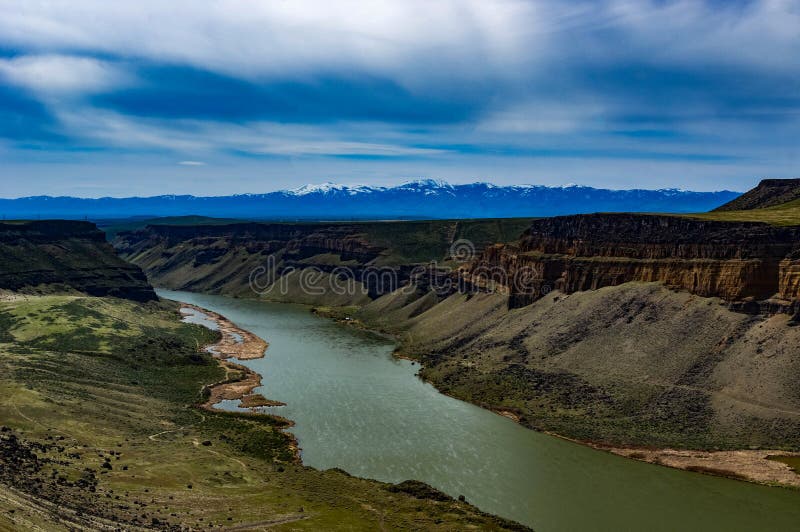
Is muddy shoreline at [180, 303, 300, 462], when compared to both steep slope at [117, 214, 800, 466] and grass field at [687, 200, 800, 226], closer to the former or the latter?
steep slope at [117, 214, 800, 466]

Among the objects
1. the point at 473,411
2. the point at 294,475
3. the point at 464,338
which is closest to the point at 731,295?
the point at 473,411

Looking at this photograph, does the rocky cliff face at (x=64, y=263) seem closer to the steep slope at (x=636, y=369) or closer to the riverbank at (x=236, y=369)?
the riverbank at (x=236, y=369)

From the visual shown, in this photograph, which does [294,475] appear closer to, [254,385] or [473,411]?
[473,411]

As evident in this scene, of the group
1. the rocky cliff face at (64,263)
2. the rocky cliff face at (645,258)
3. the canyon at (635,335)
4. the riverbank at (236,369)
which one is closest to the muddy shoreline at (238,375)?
the riverbank at (236,369)

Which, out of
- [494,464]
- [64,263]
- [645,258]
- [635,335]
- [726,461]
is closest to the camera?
[726,461]

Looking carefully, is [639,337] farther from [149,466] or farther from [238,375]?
[149,466]

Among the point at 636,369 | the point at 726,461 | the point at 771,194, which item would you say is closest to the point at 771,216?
the point at 636,369

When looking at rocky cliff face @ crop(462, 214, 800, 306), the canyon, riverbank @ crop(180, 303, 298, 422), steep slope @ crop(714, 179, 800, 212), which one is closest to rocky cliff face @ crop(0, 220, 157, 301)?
riverbank @ crop(180, 303, 298, 422)

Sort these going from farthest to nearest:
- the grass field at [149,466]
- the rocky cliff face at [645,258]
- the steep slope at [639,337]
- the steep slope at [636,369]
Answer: the rocky cliff face at [645,258] < the steep slope at [639,337] < the steep slope at [636,369] < the grass field at [149,466]
